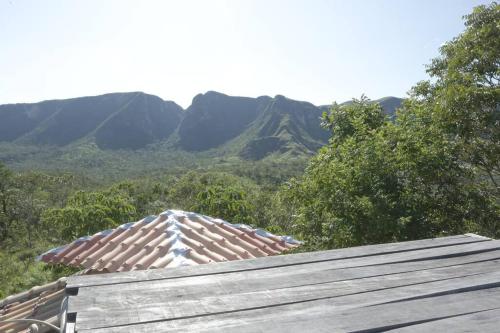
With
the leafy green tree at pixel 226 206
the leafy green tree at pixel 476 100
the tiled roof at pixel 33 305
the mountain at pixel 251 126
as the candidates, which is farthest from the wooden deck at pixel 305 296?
the mountain at pixel 251 126

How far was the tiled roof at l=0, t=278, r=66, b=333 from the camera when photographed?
2.49 metres

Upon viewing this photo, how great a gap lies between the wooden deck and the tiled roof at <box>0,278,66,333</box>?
1.07m

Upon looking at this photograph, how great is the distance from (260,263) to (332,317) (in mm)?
684

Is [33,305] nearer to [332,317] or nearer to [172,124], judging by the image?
[332,317]

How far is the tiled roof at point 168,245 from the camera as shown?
3.73 m

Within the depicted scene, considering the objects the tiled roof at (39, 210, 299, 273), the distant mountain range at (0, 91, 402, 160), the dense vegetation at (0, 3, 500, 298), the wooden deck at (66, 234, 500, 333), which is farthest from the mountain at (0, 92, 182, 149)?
the wooden deck at (66, 234, 500, 333)

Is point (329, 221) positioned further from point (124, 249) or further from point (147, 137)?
point (147, 137)

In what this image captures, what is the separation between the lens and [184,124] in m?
131

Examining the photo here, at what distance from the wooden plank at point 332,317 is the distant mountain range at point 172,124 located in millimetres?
92042

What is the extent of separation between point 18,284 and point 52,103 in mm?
139107

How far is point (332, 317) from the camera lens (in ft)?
4.47

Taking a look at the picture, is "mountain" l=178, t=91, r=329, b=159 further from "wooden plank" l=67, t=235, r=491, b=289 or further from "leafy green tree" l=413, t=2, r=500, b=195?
"wooden plank" l=67, t=235, r=491, b=289

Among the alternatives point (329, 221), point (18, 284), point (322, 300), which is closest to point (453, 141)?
point (329, 221)

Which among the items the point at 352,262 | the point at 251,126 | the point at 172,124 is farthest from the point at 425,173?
the point at 172,124
